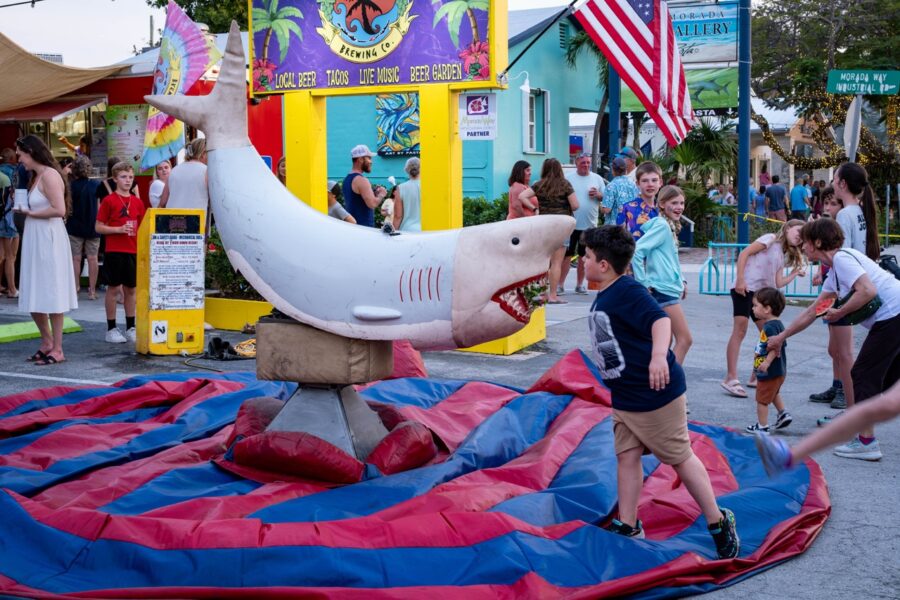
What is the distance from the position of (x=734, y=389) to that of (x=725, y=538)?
4118 mm

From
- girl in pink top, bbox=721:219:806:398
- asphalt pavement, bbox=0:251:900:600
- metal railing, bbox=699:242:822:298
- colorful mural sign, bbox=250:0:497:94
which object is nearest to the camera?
asphalt pavement, bbox=0:251:900:600

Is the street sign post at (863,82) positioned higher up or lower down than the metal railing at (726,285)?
higher up

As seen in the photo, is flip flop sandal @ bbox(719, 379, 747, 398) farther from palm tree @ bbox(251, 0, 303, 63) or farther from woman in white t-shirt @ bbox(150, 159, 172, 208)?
woman in white t-shirt @ bbox(150, 159, 172, 208)

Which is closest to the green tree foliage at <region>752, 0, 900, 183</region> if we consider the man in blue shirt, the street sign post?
the man in blue shirt

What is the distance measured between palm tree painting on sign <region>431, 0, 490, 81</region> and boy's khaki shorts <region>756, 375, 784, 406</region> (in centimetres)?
428

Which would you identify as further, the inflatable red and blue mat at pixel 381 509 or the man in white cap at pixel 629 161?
the man in white cap at pixel 629 161

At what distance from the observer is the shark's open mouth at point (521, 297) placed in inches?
224

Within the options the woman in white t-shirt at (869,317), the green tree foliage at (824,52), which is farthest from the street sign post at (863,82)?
the green tree foliage at (824,52)

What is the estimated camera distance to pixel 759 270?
8.77 metres

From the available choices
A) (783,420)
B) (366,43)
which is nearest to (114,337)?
(366,43)

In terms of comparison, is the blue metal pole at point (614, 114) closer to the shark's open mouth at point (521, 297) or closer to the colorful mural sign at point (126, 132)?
the colorful mural sign at point (126, 132)

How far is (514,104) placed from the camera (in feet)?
83.7

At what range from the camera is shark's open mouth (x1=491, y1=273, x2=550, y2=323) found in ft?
18.7

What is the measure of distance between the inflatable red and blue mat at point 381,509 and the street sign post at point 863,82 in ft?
32.0
